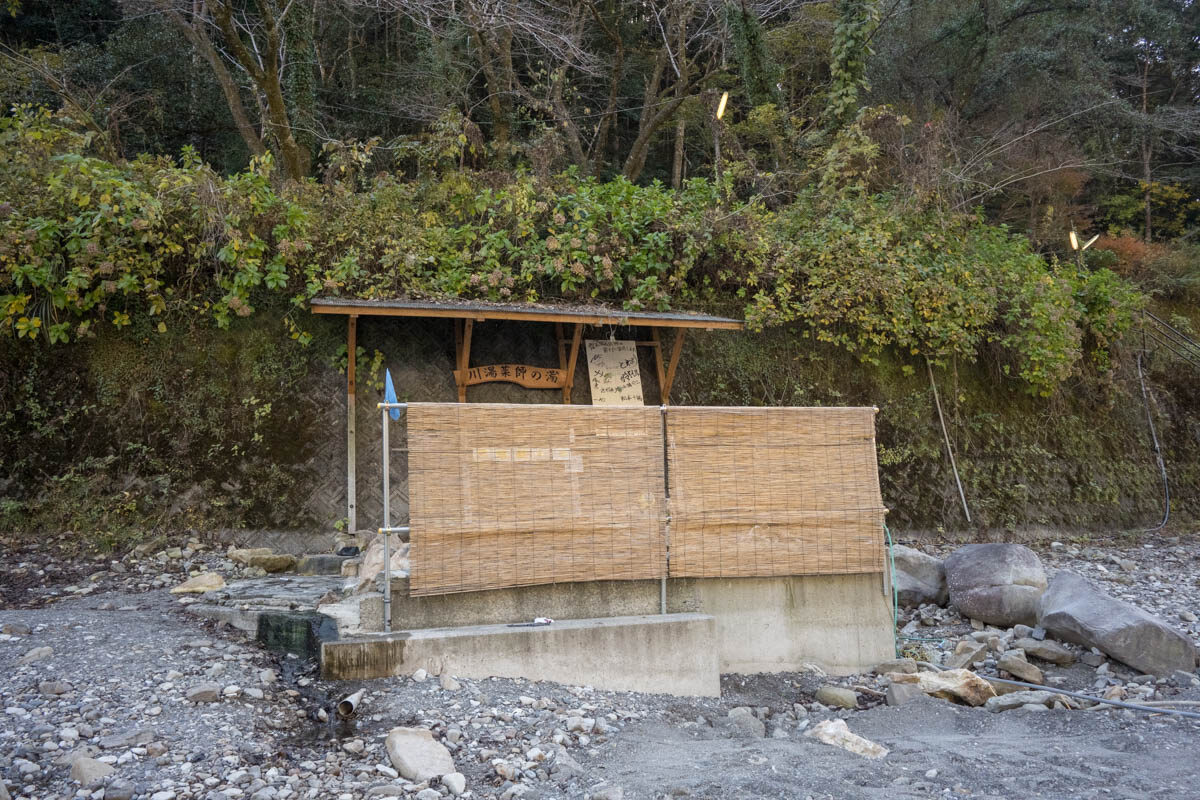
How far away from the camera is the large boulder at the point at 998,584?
864 cm

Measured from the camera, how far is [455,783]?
4355 mm

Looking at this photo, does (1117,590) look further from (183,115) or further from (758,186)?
(183,115)

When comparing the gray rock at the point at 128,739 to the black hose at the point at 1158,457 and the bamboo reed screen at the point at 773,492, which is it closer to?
the bamboo reed screen at the point at 773,492

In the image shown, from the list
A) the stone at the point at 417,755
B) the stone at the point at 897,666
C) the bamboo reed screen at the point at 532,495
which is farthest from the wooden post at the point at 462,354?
the stone at the point at 417,755

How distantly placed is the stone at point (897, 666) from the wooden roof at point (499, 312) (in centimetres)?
421

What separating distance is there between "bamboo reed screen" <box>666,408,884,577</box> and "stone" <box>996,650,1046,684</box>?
1.34 metres

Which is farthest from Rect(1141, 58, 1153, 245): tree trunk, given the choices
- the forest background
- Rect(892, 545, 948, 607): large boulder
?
Rect(892, 545, 948, 607): large boulder

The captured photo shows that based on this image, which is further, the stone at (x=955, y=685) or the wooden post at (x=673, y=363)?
the wooden post at (x=673, y=363)

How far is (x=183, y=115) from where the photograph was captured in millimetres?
16359

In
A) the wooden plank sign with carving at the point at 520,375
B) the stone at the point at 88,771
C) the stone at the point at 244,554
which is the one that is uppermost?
the wooden plank sign with carving at the point at 520,375

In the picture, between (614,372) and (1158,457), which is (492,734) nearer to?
(614,372)

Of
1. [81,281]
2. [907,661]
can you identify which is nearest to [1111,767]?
[907,661]

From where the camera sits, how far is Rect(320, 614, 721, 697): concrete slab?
18.5 feet

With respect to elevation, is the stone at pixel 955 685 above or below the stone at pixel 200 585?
below
